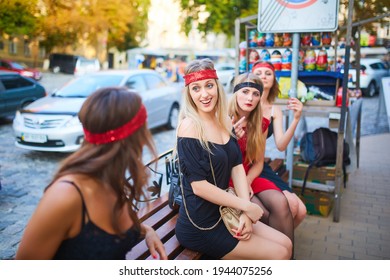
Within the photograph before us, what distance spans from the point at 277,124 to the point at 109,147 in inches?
79.6

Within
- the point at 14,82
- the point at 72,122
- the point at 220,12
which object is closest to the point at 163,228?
the point at 220,12

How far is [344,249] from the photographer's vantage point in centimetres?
307

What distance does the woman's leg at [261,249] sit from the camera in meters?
1.95

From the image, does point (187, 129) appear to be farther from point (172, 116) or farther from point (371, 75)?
point (371, 75)

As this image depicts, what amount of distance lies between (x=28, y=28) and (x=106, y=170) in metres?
2.08

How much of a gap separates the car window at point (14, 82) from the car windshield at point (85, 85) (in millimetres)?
743

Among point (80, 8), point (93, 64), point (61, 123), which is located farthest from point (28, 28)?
point (61, 123)

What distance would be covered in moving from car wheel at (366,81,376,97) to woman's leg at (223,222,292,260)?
12.4 m

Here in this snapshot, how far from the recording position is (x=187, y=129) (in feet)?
6.61

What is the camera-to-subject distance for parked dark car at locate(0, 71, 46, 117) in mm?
5156

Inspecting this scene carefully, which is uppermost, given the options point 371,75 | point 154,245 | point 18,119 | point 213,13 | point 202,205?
point 213,13

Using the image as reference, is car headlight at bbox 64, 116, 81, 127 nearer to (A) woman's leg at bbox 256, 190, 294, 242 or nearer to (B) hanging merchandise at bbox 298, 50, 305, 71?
(B) hanging merchandise at bbox 298, 50, 305, 71
